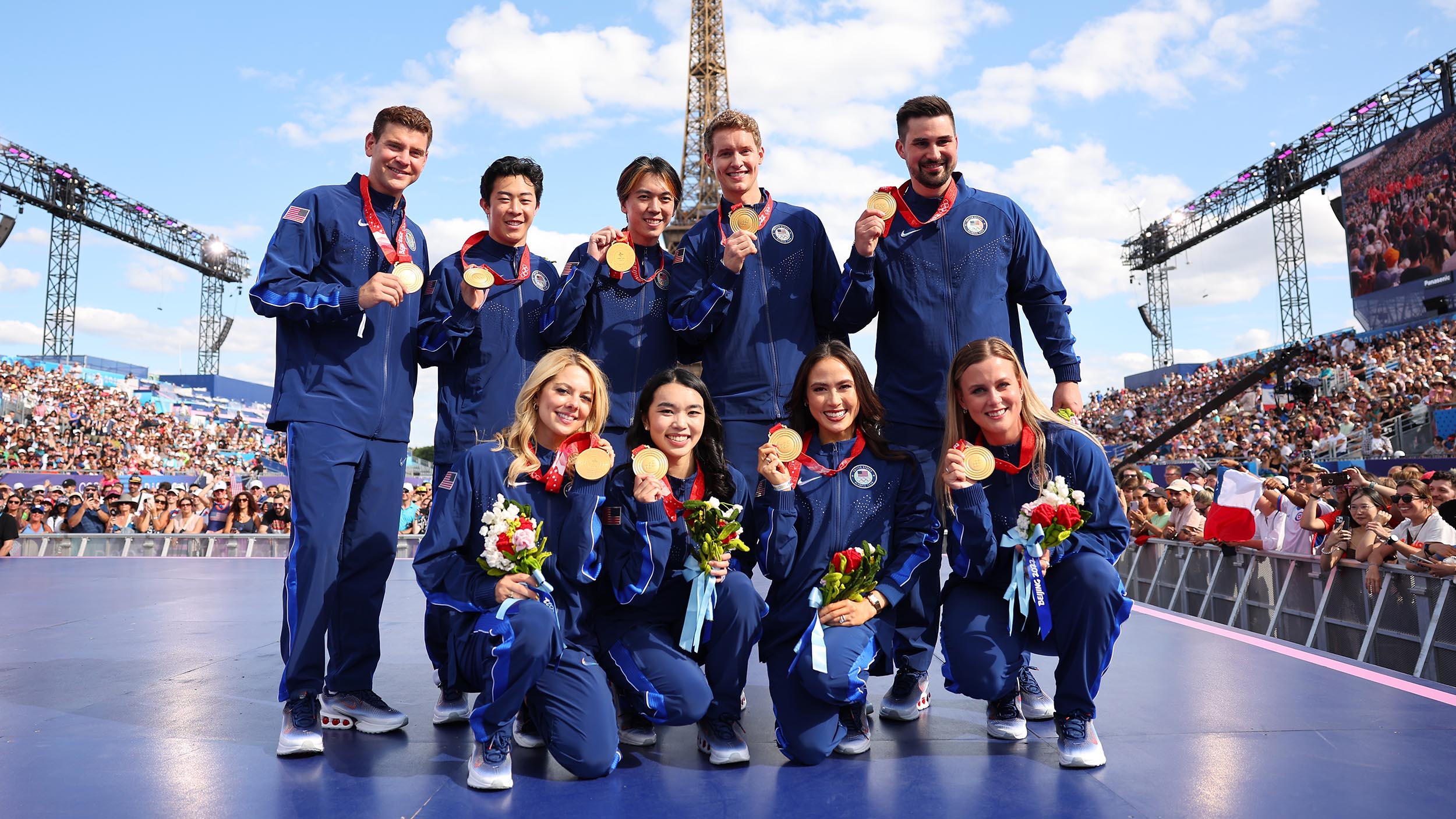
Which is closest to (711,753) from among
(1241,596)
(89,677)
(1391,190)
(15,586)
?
(89,677)

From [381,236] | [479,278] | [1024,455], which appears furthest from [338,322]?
[1024,455]

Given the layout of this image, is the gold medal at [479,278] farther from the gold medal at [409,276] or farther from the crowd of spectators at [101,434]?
the crowd of spectators at [101,434]

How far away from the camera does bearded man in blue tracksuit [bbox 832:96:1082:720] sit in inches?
131

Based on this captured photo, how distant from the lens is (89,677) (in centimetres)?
408

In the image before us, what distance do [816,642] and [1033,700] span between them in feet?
3.38

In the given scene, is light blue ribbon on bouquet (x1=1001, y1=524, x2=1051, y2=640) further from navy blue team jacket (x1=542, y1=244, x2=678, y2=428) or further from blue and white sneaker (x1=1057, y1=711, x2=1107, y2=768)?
navy blue team jacket (x1=542, y1=244, x2=678, y2=428)

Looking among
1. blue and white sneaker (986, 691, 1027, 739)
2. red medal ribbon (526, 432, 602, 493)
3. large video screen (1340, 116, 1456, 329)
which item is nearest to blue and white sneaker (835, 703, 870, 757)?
blue and white sneaker (986, 691, 1027, 739)

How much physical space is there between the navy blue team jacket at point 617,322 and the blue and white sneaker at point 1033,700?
5.87 ft

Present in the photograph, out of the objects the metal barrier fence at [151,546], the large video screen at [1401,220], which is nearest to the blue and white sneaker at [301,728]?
the metal barrier fence at [151,546]

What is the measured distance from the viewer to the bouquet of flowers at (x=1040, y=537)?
9.35 feet

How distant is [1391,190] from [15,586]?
3118 cm

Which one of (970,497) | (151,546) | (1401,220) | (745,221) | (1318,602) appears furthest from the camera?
(1401,220)

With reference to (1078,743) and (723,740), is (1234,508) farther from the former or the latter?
(723,740)

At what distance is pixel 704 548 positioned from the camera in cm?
290
